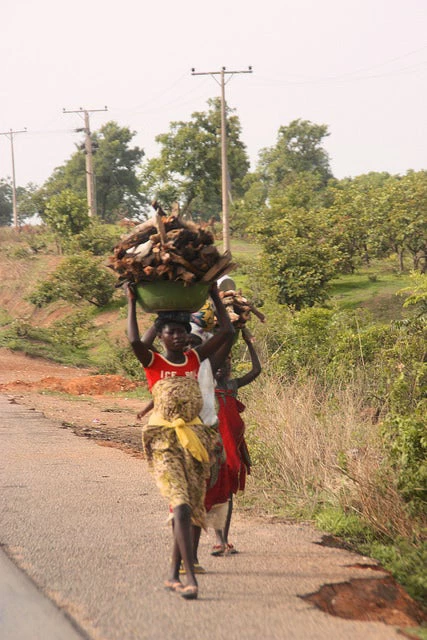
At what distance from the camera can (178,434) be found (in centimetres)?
506

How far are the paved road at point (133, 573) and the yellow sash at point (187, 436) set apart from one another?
761 millimetres

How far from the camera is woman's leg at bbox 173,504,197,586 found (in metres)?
4.80

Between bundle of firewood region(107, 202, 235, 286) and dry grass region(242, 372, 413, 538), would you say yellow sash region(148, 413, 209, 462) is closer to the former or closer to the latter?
bundle of firewood region(107, 202, 235, 286)

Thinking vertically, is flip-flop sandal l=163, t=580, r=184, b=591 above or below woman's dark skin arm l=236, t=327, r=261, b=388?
below

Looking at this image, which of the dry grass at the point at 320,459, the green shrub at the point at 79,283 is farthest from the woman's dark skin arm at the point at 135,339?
the green shrub at the point at 79,283

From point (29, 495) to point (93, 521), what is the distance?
1238 mm

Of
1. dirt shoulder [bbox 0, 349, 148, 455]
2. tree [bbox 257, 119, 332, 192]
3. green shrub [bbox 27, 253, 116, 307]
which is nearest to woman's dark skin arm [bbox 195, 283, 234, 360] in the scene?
dirt shoulder [bbox 0, 349, 148, 455]

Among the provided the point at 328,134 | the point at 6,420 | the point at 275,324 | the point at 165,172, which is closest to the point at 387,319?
the point at 275,324

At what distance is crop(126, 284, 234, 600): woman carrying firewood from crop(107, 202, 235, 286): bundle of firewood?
0.64ft

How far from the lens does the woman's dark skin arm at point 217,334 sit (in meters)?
5.46

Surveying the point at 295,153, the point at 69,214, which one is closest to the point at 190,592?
the point at 69,214

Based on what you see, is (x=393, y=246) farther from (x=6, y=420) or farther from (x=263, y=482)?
(x=263, y=482)

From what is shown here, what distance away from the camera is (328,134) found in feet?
211

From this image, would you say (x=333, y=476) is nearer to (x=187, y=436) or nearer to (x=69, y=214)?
(x=187, y=436)
